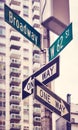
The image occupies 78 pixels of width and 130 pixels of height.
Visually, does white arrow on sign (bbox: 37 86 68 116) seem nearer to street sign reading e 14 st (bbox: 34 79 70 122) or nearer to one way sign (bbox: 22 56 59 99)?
street sign reading e 14 st (bbox: 34 79 70 122)

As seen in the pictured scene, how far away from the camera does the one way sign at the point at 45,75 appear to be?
6008mm

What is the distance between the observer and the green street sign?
6.17 m

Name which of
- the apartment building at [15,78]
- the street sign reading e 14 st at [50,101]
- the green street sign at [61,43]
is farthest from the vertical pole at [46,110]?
the apartment building at [15,78]

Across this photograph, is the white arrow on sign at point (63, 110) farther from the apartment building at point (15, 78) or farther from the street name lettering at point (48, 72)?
the apartment building at point (15, 78)

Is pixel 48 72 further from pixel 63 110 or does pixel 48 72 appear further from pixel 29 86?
pixel 63 110

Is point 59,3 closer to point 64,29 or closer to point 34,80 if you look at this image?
point 64,29

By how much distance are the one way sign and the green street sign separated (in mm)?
214

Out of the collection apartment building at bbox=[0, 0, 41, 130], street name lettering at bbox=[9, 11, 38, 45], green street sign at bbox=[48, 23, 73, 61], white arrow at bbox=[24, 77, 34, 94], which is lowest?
white arrow at bbox=[24, 77, 34, 94]

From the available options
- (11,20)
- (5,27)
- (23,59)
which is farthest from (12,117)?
(11,20)

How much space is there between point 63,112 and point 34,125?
6155 centimetres

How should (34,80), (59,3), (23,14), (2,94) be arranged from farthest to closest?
1. (23,14)
2. (2,94)
3. (59,3)
4. (34,80)

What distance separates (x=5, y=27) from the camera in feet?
221

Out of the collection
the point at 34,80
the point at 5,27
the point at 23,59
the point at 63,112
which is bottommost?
the point at 63,112

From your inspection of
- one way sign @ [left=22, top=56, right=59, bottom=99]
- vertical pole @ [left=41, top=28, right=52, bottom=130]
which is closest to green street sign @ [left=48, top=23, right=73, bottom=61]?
vertical pole @ [left=41, top=28, right=52, bottom=130]
